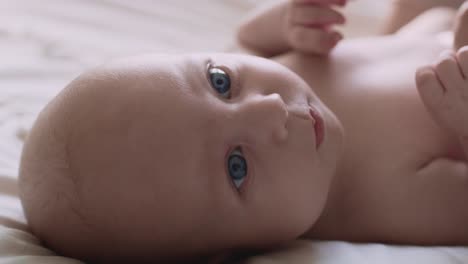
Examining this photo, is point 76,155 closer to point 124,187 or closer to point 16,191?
point 124,187

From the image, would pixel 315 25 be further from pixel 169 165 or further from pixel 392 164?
pixel 169 165

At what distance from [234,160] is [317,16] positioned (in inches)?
15.5

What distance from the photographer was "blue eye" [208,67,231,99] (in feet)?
2.74

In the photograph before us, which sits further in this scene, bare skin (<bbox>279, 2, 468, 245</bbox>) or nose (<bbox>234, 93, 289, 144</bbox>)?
bare skin (<bbox>279, 2, 468, 245</bbox>)

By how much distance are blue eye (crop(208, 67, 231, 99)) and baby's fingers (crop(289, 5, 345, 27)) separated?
30cm

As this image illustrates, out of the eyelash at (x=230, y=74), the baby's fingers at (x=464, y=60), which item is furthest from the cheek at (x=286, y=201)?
the baby's fingers at (x=464, y=60)

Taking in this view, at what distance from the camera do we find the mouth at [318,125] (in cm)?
87

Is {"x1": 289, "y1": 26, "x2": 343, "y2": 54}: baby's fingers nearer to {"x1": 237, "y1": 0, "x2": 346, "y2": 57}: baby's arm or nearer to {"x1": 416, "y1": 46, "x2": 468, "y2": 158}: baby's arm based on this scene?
{"x1": 237, "y1": 0, "x2": 346, "y2": 57}: baby's arm

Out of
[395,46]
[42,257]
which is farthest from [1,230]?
[395,46]

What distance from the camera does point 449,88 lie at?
2.82 feet

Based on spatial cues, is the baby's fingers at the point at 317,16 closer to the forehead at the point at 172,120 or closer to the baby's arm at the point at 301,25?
the baby's arm at the point at 301,25

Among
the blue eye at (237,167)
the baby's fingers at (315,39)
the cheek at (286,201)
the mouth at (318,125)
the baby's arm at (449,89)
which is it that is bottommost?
the cheek at (286,201)

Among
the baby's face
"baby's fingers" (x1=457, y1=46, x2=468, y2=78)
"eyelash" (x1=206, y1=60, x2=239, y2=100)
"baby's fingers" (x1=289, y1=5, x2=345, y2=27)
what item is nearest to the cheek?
the baby's face

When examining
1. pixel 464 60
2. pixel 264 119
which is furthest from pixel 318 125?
pixel 464 60
